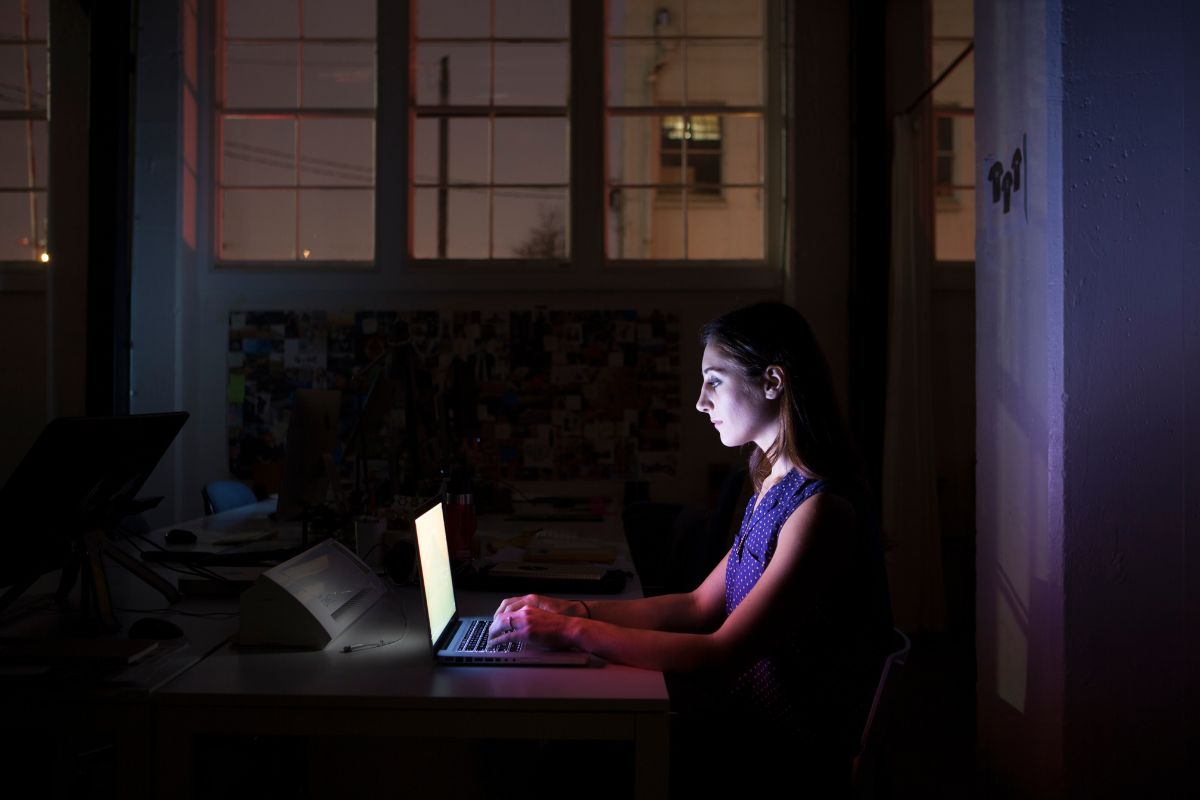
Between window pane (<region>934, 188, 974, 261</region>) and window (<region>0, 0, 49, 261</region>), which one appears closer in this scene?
window (<region>0, 0, 49, 261</region>)

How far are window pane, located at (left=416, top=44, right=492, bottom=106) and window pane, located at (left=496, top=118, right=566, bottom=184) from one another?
11.7 inches

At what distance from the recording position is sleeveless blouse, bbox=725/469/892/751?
4.50 ft

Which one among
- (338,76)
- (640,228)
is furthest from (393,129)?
(640,228)

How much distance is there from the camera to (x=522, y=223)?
15.6 feet

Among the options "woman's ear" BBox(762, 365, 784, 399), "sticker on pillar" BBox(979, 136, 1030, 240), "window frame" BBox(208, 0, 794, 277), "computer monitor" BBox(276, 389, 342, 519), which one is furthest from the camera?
"window frame" BBox(208, 0, 794, 277)

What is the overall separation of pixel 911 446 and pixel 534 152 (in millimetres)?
2667

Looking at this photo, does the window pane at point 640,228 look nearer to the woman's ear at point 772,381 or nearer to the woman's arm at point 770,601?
the woman's ear at point 772,381

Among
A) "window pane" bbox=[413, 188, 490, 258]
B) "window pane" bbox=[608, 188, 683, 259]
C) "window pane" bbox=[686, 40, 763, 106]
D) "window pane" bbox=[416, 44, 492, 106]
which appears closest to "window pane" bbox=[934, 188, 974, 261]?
"window pane" bbox=[686, 40, 763, 106]

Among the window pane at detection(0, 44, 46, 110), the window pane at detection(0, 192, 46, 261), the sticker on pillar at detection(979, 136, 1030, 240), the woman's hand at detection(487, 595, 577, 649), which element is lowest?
the woman's hand at detection(487, 595, 577, 649)

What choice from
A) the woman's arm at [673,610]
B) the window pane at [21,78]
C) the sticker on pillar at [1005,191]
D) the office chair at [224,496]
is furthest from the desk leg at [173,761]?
the window pane at [21,78]

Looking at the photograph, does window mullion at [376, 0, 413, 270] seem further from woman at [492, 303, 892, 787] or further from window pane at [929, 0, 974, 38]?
woman at [492, 303, 892, 787]

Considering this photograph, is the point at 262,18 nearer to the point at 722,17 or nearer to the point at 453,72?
the point at 453,72

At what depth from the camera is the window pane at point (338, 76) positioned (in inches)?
187

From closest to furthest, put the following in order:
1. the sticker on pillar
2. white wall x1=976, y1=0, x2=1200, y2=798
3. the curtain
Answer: white wall x1=976, y1=0, x2=1200, y2=798 → the sticker on pillar → the curtain
